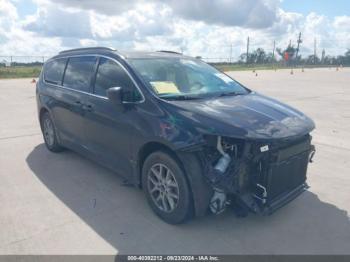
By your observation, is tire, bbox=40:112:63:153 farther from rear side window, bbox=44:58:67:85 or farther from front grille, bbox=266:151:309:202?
front grille, bbox=266:151:309:202

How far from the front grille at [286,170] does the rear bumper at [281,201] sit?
0.02 m

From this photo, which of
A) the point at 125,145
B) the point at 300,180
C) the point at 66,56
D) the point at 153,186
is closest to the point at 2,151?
the point at 66,56

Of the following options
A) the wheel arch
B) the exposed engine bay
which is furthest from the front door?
the exposed engine bay

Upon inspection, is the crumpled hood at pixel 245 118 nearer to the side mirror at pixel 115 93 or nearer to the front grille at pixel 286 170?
the front grille at pixel 286 170

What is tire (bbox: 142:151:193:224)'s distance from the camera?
10.8 feet

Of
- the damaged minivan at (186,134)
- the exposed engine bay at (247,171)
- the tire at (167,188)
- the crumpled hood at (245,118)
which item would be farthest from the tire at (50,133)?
the exposed engine bay at (247,171)

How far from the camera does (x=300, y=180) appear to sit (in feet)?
12.4

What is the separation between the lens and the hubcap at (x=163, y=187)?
135 inches

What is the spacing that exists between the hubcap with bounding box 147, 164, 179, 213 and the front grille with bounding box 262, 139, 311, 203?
3.05 ft

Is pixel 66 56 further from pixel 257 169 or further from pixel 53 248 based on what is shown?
pixel 257 169

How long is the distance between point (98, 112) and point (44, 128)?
2363 millimetres

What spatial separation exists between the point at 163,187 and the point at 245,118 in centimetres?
115

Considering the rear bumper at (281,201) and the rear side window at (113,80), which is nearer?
the rear bumper at (281,201)

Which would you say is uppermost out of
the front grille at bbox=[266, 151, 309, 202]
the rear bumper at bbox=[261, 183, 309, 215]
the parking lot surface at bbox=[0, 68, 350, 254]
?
the front grille at bbox=[266, 151, 309, 202]
